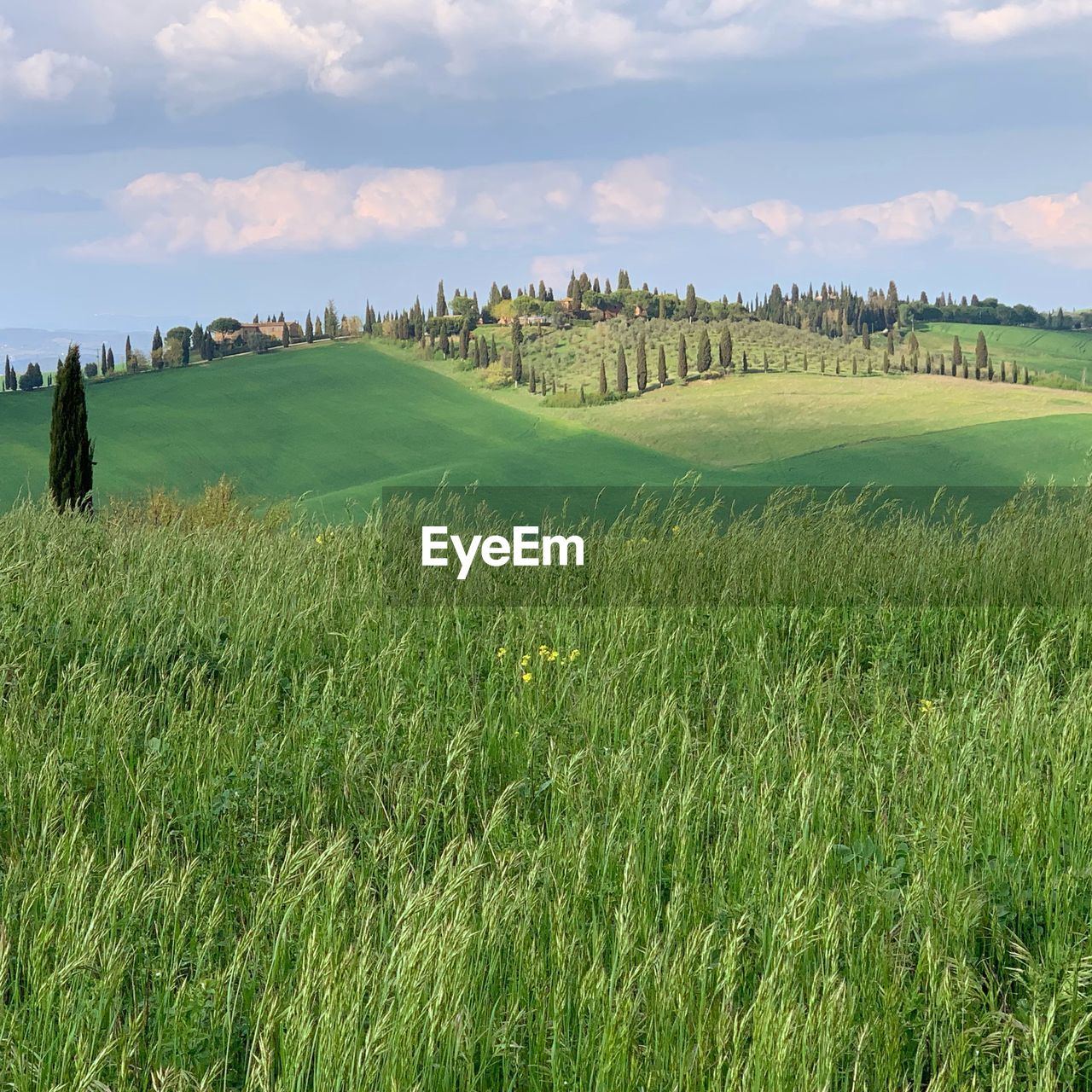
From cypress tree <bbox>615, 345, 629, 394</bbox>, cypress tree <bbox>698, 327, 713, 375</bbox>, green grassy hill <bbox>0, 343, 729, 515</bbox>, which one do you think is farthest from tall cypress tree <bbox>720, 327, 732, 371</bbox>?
green grassy hill <bbox>0, 343, 729, 515</bbox>

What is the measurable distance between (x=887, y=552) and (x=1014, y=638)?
1.79 metres

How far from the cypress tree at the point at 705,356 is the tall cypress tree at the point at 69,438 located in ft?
50.3

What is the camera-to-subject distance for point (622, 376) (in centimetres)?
2500

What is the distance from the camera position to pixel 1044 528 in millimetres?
8641

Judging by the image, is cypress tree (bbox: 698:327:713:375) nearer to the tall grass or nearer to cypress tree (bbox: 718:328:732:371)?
cypress tree (bbox: 718:328:732:371)

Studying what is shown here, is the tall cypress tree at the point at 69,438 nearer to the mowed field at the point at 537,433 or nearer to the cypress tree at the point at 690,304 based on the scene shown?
the mowed field at the point at 537,433

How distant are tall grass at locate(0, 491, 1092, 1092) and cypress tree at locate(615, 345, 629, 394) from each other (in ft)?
59.4

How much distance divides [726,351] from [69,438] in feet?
54.2

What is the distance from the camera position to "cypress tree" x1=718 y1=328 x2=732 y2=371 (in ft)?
84.5

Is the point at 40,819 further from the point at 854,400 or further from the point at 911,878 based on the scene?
the point at 854,400

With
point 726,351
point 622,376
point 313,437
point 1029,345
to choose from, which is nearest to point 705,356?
point 726,351

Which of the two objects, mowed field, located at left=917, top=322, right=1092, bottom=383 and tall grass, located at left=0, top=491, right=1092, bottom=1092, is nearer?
tall grass, located at left=0, top=491, right=1092, bottom=1092

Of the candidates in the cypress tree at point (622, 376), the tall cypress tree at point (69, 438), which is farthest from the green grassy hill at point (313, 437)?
the tall cypress tree at point (69, 438)

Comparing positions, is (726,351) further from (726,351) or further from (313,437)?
(313,437)
